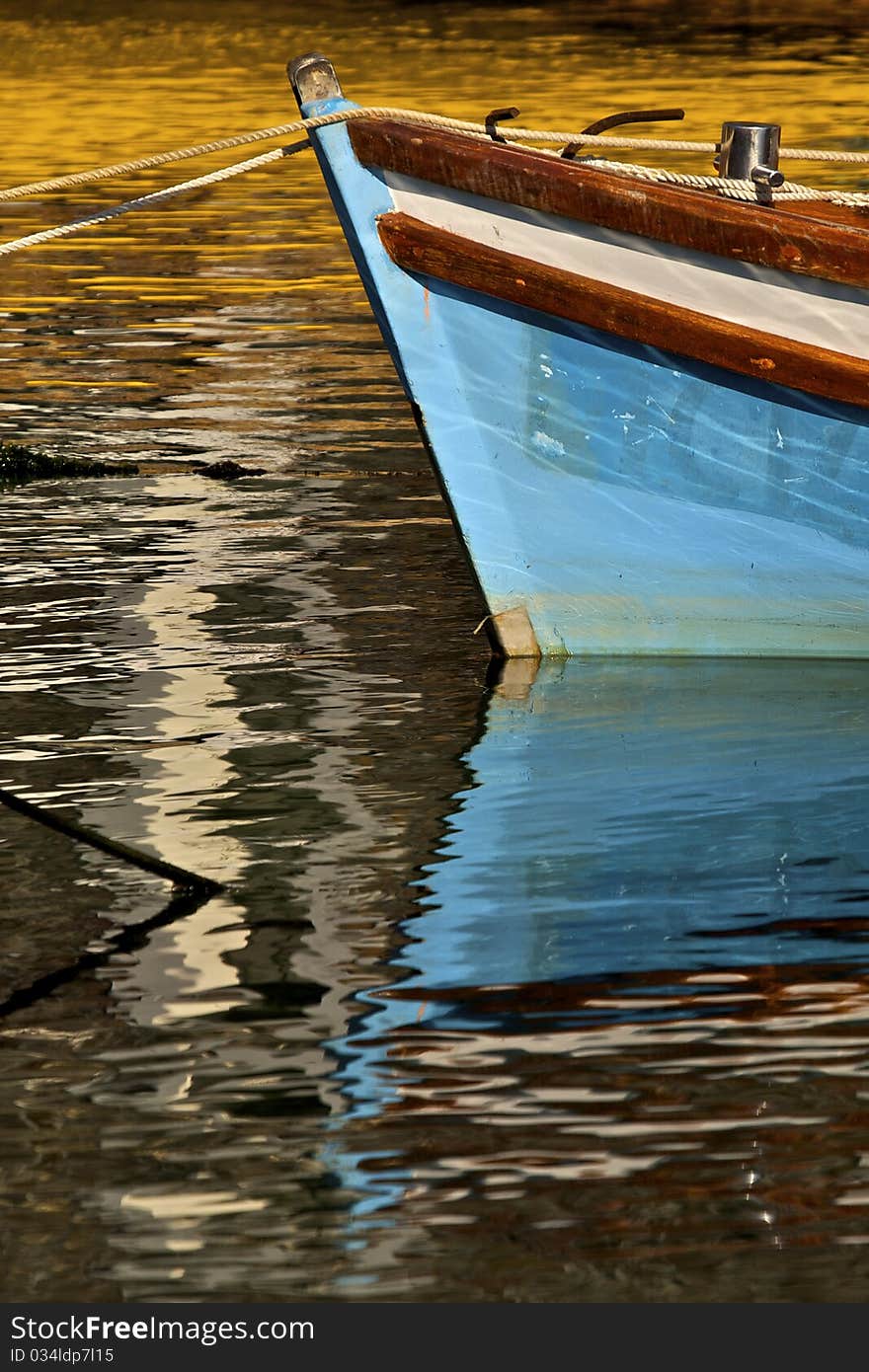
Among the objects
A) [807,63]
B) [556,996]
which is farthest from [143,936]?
[807,63]

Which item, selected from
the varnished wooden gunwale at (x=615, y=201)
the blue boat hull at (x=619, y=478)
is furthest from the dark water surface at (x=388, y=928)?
the varnished wooden gunwale at (x=615, y=201)

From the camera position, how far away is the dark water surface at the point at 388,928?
3572 mm

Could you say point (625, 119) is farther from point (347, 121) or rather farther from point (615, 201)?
point (347, 121)

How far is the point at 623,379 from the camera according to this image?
6.52m

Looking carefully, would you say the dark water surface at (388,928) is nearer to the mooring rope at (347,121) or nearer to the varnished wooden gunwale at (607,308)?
the varnished wooden gunwale at (607,308)

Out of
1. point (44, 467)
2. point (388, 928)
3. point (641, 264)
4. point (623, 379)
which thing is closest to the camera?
point (388, 928)

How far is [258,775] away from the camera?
19.0 feet

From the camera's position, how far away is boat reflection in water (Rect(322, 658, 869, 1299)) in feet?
12.0

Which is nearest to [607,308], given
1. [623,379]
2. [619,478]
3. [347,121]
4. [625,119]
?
[623,379]

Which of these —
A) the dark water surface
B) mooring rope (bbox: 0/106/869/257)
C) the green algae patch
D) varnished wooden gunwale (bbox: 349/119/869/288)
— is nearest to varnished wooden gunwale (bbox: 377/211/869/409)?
varnished wooden gunwale (bbox: 349/119/869/288)

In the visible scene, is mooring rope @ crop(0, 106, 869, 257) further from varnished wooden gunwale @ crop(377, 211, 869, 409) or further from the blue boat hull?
varnished wooden gunwale @ crop(377, 211, 869, 409)

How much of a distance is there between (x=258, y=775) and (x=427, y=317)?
5.05 feet

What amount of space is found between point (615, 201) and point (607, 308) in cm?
31

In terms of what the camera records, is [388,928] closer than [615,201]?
Yes
